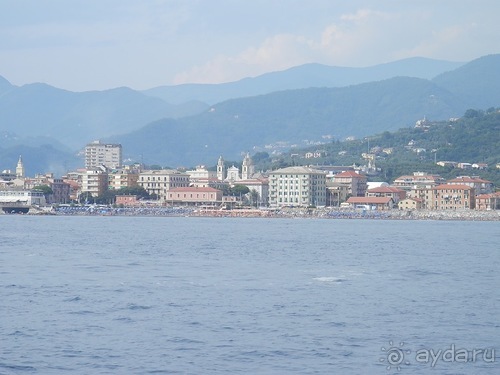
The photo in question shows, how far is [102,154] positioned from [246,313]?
15830cm

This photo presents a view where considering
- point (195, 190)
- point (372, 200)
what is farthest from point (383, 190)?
point (195, 190)

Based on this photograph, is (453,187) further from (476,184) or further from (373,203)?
(373,203)

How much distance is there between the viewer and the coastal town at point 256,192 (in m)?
111

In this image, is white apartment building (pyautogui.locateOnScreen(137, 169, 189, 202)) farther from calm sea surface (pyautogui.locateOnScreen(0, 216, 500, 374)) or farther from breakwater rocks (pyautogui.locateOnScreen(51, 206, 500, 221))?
calm sea surface (pyautogui.locateOnScreen(0, 216, 500, 374))

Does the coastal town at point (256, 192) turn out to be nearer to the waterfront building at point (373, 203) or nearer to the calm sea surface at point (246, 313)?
the waterfront building at point (373, 203)

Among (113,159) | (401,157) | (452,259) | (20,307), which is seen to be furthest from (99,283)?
(113,159)

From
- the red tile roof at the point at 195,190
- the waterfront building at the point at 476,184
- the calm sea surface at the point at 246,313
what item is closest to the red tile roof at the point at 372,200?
the waterfront building at the point at 476,184

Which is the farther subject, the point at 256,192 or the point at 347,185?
the point at 347,185

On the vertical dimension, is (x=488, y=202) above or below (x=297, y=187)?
below

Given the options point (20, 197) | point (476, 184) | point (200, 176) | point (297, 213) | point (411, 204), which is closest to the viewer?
point (297, 213)

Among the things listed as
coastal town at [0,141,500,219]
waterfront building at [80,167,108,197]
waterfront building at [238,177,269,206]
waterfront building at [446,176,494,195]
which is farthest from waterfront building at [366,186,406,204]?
waterfront building at [80,167,108,197]

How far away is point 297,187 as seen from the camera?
11638 centimetres

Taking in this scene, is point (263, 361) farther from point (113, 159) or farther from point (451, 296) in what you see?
point (113, 159)

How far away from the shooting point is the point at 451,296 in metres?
28.3
